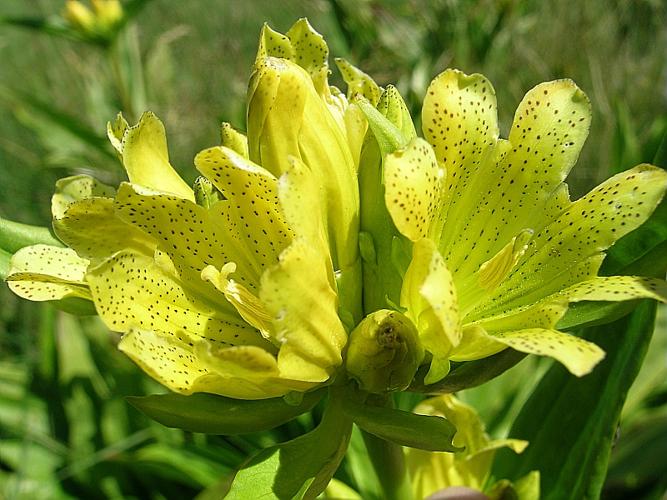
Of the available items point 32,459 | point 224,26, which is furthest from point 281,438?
point 224,26

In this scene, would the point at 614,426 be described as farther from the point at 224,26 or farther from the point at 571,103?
the point at 224,26

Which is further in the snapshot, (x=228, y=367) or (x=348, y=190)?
(x=348, y=190)

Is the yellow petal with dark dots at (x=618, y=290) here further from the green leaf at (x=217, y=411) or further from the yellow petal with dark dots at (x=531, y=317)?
the green leaf at (x=217, y=411)

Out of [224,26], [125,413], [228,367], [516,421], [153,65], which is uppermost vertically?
[224,26]

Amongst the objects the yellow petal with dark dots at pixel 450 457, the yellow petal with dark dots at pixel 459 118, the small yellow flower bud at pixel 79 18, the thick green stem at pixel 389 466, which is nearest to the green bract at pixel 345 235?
the yellow petal with dark dots at pixel 459 118

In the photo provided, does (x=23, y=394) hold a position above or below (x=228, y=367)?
above

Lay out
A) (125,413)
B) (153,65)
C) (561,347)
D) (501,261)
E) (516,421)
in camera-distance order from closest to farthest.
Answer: (561,347), (501,261), (516,421), (125,413), (153,65)

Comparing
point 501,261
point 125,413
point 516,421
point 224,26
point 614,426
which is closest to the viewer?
point 501,261
